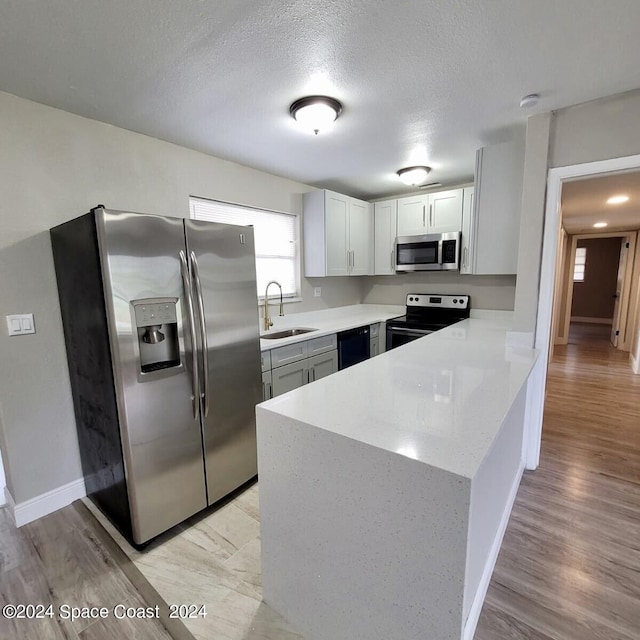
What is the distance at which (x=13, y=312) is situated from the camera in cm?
185

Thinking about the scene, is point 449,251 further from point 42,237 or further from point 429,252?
point 42,237

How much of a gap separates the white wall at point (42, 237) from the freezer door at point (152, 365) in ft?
2.41

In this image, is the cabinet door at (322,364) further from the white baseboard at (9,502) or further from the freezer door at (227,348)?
the white baseboard at (9,502)

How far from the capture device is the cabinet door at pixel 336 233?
3533mm

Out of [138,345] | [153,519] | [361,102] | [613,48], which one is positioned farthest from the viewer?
[361,102]

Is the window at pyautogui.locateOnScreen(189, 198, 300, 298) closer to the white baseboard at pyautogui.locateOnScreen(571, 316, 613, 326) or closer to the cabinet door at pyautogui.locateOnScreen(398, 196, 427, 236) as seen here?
the cabinet door at pyautogui.locateOnScreen(398, 196, 427, 236)

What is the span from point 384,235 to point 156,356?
3107mm

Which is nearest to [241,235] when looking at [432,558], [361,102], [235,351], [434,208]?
[235,351]

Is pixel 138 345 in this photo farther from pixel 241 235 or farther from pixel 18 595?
pixel 18 595

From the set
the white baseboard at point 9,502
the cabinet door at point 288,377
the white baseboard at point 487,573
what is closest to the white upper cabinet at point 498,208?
the white baseboard at point 487,573

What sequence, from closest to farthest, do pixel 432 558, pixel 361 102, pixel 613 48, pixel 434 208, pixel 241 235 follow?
pixel 432 558 → pixel 613 48 → pixel 361 102 → pixel 241 235 → pixel 434 208

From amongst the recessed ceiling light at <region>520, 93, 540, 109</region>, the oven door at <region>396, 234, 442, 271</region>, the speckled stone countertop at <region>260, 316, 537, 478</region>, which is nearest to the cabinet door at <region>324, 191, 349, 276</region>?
the oven door at <region>396, 234, 442, 271</region>

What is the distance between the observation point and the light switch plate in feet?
6.03

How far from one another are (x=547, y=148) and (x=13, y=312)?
3.33 metres
